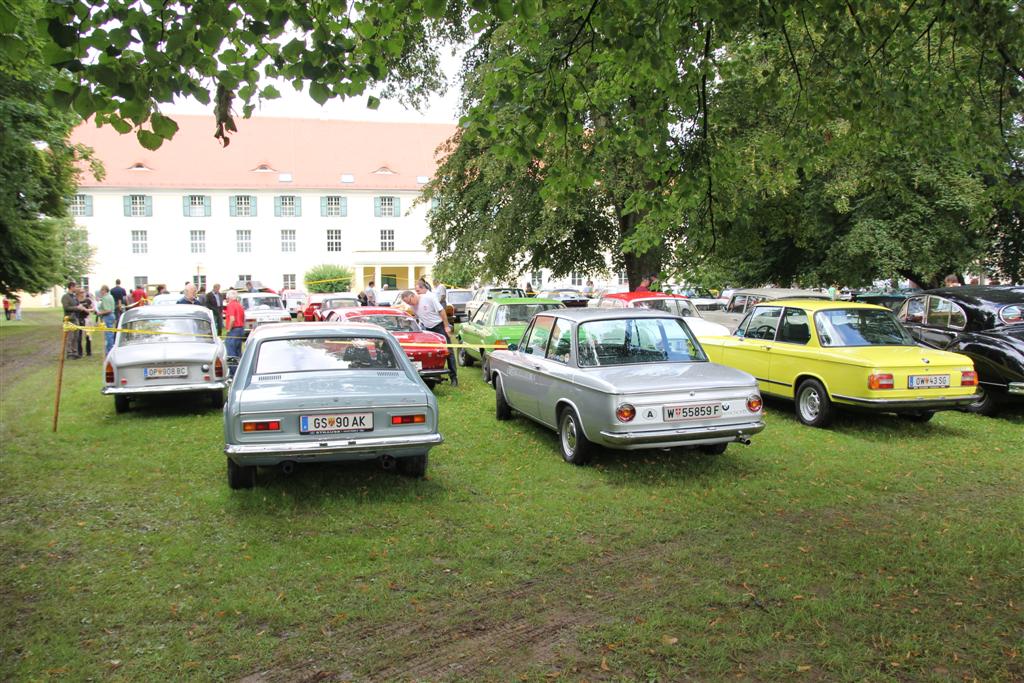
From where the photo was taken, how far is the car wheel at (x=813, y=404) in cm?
974

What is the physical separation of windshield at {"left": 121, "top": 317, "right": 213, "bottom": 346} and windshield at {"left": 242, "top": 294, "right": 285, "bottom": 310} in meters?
15.0

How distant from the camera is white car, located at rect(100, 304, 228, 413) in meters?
10.6

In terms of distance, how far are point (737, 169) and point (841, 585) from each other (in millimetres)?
5098

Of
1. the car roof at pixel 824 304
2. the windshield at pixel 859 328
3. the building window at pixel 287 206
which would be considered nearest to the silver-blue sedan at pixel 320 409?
the windshield at pixel 859 328

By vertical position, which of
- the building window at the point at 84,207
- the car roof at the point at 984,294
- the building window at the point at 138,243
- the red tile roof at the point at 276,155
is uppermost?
the red tile roof at the point at 276,155

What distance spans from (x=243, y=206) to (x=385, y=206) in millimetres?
11595

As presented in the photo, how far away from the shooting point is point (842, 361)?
940 centimetres

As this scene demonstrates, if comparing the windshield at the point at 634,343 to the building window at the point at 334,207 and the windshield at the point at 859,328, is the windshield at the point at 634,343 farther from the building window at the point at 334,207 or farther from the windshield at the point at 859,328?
the building window at the point at 334,207

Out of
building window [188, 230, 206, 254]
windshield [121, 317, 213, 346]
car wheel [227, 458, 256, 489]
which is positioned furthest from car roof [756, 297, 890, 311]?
building window [188, 230, 206, 254]

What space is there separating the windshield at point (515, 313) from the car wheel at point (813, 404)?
6.33m

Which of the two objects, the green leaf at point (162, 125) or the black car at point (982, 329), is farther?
the black car at point (982, 329)

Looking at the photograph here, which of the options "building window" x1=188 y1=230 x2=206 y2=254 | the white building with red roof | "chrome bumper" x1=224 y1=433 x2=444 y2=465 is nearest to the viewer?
"chrome bumper" x1=224 y1=433 x2=444 y2=465

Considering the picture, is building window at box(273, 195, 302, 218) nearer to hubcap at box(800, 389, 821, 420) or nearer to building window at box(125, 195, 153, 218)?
building window at box(125, 195, 153, 218)

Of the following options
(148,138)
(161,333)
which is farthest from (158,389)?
(148,138)
